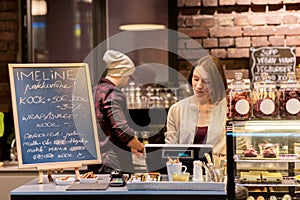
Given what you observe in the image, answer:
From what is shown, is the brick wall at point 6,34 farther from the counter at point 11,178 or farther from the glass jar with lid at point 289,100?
the glass jar with lid at point 289,100

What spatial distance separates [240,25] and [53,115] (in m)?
2.66

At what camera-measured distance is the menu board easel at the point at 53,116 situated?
11.2 feet

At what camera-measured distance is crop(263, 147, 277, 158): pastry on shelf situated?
3.61 meters

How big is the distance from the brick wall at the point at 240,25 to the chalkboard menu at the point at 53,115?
227cm

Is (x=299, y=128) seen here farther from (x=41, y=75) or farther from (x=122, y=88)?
(x=122, y=88)

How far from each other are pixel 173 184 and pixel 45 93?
0.99 meters

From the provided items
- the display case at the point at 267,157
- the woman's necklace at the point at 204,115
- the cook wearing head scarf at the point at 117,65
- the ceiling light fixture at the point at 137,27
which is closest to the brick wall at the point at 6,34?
the ceiling light fixture at the point at 137,27

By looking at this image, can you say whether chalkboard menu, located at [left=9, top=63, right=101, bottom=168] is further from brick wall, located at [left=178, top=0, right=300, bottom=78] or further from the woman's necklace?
brick wall, located at [left=178, top=0, right=300, bottom=78]

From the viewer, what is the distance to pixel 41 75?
3.49 meters

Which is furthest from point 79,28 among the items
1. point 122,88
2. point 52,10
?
point 122,88

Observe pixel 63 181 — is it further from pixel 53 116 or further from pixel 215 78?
pixel 215 78

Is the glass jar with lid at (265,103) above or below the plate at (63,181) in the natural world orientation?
above

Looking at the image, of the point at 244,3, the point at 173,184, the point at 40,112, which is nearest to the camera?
the point at 173,184

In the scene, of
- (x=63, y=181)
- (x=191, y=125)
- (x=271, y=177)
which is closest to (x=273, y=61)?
(x=191, y=125)
